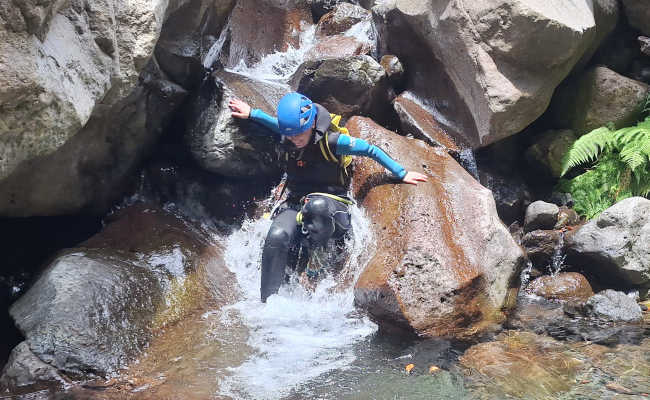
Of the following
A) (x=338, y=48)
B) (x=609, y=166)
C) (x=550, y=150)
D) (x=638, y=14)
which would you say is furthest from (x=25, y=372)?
(x=638, y=14)

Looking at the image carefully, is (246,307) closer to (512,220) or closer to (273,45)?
(512,220)

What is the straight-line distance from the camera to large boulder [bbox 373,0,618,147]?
6.05 metres

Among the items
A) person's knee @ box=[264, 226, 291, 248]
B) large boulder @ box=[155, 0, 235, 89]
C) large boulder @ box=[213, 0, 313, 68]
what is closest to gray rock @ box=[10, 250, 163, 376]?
person's knee @ box=[264, 226, 291, 248]

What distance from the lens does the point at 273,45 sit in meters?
9.08

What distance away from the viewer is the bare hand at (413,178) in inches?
227

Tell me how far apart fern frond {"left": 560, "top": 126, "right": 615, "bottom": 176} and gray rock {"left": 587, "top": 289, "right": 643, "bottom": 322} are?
7.44ft

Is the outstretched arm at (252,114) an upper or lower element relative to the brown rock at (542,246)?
upper

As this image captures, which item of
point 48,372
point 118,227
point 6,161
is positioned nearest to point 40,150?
point 6,161

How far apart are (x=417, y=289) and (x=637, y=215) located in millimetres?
2810

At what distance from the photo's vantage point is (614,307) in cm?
503

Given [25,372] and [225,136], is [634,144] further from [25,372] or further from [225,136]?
[25,372]

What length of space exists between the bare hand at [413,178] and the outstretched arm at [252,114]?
154 centimetres

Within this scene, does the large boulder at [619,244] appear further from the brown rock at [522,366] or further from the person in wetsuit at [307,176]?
the person in wetsuit at [307,176]

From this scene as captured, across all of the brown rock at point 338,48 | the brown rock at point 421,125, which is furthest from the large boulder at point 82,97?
the brown rock at point 421,125
